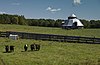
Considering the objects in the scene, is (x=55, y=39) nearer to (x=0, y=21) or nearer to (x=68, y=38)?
(x=68, y=38)

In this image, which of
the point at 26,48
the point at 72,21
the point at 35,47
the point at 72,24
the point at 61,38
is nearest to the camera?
the point at 26,48

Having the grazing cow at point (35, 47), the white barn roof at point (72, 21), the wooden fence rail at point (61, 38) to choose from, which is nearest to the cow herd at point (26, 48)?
the grazing cow at point (35, 47)

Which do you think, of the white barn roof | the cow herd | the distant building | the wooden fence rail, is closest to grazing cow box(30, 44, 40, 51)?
the cow herd

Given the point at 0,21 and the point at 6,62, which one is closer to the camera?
the point at 6,62

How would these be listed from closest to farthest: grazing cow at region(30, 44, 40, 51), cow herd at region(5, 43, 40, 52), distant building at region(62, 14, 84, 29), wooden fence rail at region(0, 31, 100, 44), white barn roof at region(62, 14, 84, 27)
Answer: cow herd at region(5, 43, 40, 52), grazing cow at region(30, 44, 40, 51), wooden fence rail at region(0, 31, 100, 44), distant building at region(62, 14, 84, 29), white barn roof at region(62, 14, 84, 27)

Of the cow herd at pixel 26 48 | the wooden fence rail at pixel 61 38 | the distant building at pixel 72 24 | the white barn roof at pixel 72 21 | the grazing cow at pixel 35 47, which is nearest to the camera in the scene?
the cow herd at pixel 26 48

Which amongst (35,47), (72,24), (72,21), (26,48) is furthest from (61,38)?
(72,21)

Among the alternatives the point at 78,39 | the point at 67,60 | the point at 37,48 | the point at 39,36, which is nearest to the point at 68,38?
the point at 78,39

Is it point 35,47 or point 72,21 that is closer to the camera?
point 35,47

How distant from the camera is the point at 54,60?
22.3 meters

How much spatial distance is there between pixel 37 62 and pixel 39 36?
24852mm

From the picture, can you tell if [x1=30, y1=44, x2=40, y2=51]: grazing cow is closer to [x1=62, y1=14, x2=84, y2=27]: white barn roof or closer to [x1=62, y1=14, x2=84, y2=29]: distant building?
[x1=62, y1=14, x2=84, y2=29]: distant building

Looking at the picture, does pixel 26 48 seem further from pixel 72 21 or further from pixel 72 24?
pixel 72 21

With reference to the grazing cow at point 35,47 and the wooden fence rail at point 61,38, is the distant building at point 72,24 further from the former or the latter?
the grazing cow at point 35,47
